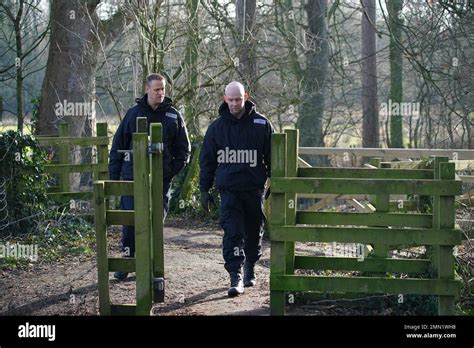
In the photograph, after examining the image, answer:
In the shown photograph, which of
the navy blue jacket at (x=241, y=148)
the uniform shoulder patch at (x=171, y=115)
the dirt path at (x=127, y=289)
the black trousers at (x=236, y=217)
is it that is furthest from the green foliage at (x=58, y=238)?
the navy blue jacket at (x=241, y=148)

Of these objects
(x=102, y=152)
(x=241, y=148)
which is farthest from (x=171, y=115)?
(x=102, y=152)

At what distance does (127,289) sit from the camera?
26.6 feet

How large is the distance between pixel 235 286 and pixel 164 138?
1.81 meters

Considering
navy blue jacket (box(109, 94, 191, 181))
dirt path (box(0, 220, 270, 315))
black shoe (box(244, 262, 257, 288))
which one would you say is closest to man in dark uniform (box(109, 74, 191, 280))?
navy blue jacket (box(109, 94, 191, 181))

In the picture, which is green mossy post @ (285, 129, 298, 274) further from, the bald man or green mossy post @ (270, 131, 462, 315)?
the bald man

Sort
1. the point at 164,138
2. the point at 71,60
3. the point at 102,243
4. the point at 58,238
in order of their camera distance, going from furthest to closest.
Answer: the point at 71,60, the point at 58,238, the point at 164,138, the point at 102,243

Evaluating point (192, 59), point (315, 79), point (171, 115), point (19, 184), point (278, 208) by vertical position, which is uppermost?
point (315, 79)

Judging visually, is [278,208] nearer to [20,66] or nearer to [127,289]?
[127,289]

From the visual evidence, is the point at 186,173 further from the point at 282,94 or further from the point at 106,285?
the point at 106,285

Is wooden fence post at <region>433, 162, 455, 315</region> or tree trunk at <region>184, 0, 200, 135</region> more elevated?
tree trunk at <region>184, 0, 200, 135</region>

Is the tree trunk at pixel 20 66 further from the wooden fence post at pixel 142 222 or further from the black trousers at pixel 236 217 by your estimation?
the wooden fence post at pixel 142 222

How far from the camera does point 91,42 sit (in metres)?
15.9

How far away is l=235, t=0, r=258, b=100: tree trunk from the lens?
51.0ft
